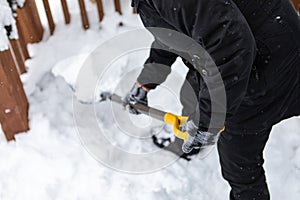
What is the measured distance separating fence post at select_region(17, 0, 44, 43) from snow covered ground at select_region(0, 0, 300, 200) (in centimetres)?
19

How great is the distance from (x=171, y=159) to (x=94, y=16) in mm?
1028

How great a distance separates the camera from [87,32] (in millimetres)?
2533

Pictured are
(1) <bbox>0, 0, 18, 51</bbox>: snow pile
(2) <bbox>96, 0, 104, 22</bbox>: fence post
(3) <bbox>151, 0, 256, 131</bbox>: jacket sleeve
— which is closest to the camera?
(3) <bbox>151, 0, 256, 131</bbox>: jacket sleeve

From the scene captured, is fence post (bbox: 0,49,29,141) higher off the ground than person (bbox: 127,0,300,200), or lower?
lower

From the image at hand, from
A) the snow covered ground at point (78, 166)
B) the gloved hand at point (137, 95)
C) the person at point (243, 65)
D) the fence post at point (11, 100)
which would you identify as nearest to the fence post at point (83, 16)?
the snow covered ground at point (78, 166)

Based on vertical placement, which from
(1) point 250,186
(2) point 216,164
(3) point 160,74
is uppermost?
(3) point 160,74

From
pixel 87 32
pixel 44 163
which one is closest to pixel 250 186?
pixel 44 163

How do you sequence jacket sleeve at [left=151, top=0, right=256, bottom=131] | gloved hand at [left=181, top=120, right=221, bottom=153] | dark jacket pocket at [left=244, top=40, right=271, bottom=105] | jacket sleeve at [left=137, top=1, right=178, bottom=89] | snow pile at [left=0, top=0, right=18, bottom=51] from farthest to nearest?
snow pile at [left=0, top=0, right=18, bottom=51]
jacket sleeve at [left=137, top=1, right=178, bottom=89]
gloved hand at [left=181, top=120, right=221, bottom=153]
dark jacket pocket at [left=244, top=40, right=271, bottom=105]
jacket sleeve at [left=151, top=0, right=256, bottom=131]

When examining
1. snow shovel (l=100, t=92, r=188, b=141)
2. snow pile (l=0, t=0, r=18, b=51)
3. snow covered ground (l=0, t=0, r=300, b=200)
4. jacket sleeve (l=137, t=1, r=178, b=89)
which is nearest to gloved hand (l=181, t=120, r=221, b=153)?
snow shovel (l=100, t=92, r=188, b=141)

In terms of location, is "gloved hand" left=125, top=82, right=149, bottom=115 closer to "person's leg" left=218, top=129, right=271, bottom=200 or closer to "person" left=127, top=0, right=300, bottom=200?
"person" left=127, top=0, right=300, bottom=200

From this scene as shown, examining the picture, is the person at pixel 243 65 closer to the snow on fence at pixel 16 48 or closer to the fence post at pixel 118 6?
the snow on fence at pixel 16 48

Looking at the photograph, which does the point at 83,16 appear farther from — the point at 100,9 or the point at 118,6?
the point at 118,6

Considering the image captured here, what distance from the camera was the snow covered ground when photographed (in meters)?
1.92

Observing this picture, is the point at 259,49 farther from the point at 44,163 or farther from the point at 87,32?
the point at 87,32
